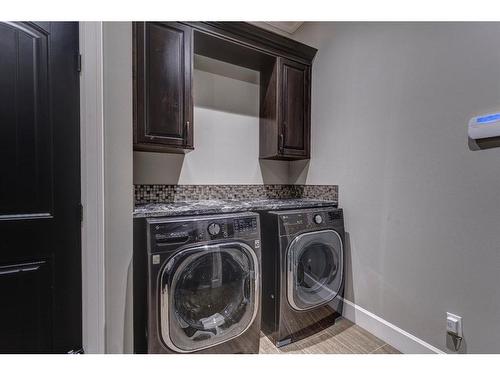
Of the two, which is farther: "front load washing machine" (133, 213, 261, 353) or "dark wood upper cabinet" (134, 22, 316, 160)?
"dark wood upper cabinet" (134, 22, 316, 160)

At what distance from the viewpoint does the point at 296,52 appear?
206 centimetres

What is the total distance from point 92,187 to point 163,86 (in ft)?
2.69

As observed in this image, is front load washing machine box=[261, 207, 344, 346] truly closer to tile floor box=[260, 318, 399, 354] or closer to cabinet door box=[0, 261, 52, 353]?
tile floor box=[260, 318, 399, 354]

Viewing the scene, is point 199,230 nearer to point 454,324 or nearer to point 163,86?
point 163,86

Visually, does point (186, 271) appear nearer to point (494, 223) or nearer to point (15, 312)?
point (15, 312)

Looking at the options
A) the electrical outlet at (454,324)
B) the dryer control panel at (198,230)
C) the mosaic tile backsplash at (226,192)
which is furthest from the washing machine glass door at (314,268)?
the electrical outlet at (454,324)

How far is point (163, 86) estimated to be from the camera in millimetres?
1547

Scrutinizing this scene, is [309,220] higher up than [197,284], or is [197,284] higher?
[309,220]

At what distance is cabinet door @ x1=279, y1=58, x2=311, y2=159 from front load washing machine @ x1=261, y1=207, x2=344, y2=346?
714 millimetres

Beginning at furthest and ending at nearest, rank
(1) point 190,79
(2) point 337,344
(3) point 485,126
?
(1) point 190,79 < (2) point 337,344 < (3) point 485,126

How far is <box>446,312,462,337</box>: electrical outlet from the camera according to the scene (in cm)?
121

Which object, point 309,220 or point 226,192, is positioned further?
point 226,192

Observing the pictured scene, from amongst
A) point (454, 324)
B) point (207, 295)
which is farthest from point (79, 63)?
point (454, 324)

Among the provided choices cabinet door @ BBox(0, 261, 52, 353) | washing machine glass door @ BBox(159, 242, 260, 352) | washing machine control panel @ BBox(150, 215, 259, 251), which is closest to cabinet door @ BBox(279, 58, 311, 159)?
washing machine control panel @ BBox(150, 215, 259, 251)
